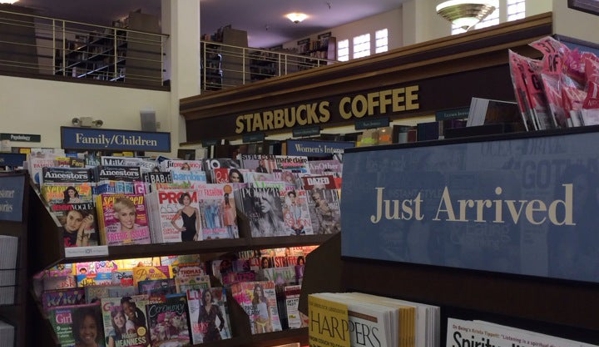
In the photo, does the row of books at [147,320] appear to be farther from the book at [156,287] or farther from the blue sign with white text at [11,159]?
the blue sign with white text at [11,159]

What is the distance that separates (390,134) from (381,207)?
4260 millimetres

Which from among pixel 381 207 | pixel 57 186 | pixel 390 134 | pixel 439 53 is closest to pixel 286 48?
pixel 439 53

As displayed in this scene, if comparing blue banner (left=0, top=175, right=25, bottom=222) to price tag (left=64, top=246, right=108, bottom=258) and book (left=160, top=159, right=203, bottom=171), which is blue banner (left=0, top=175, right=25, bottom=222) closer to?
price tag (left=64, top=246, right=108, bottom=258)

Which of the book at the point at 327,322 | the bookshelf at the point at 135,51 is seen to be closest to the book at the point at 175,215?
the book at the point at 327,322

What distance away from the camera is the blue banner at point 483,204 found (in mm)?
1277

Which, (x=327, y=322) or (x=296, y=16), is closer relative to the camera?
(x=327, y=322)

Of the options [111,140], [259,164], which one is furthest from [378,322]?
[111,140]

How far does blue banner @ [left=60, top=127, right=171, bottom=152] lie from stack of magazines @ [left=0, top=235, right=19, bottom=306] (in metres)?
3.14

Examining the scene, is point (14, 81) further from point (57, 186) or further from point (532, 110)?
point (532, 110)

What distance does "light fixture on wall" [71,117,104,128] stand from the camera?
33.5ft

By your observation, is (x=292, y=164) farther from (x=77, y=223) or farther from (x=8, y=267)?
(x=8, y=267)

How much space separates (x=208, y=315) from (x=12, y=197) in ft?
3.13

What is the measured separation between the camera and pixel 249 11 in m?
14.9

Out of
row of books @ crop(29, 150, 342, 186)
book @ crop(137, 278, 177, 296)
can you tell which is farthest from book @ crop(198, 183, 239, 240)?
book @ crop(137, 278, 177, 296)
